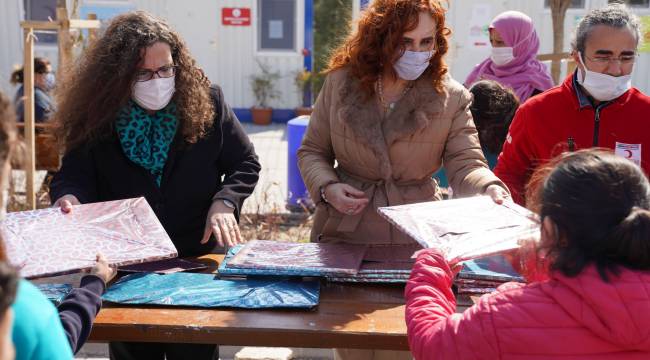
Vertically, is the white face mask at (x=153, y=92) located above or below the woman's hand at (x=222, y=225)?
above

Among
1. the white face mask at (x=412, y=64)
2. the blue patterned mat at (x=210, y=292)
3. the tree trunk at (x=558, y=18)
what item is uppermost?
the tree trunk at (x=558, y=18)

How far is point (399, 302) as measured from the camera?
90.7 inches

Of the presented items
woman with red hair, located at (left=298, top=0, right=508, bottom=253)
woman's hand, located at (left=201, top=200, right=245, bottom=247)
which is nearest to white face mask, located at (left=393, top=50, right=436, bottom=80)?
woman with red hair, located at (left=298, top=0, right=508, bottom=253)

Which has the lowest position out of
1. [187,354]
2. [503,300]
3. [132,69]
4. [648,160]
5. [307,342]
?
[187,354]

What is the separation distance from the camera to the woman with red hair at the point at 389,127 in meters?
2.72

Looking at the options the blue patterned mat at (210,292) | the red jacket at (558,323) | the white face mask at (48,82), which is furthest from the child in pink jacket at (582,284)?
the white face mask at (48,82)

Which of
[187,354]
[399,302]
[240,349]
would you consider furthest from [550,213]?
[240,349]

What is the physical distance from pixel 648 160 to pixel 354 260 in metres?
1.20

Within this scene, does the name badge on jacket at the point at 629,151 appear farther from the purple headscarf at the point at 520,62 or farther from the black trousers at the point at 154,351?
the purple headscarf at the point at 520,62

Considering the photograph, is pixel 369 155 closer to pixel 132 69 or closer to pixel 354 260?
pixel 354 260

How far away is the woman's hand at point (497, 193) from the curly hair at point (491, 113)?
1333 mm

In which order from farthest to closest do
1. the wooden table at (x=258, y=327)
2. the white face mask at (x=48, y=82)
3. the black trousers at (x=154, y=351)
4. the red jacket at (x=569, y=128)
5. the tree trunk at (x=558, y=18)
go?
the white face mask at (x=48, y=82) < the tree trunk at (x=558, y=18) < the red jacket at (x=569, y=128) < the black trousers at (x=154, y=351) < the wooden table at (x=258, y=327)

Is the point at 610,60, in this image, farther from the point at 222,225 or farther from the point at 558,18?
the point at 558,18

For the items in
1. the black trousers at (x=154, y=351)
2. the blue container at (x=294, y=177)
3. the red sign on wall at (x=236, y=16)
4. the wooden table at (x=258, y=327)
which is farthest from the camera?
the red sign on wall at (x=236, y=16)
